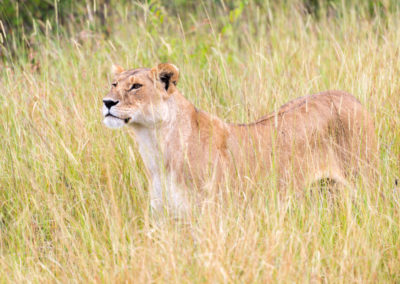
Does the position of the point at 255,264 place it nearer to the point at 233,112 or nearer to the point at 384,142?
the point at 384,142

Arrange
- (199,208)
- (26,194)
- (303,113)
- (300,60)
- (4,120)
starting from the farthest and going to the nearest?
(300,60) → (4,120) → (303,113) → (26,194) → (199,208)

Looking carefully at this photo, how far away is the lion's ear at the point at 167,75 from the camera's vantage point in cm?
414

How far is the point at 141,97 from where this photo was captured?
4094mm

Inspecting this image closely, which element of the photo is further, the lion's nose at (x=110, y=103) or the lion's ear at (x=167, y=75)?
the lion's ear at (x=167, y=75)

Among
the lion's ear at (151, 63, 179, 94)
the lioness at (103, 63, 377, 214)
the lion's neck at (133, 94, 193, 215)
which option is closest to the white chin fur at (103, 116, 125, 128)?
the lioness at (103, 63, 377, 214)

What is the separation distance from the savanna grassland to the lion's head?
282 millimetres

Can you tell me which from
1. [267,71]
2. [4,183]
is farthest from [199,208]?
[267,71]

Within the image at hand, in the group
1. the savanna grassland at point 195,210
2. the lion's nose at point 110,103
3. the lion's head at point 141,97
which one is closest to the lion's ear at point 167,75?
the lion's head at point 141,97

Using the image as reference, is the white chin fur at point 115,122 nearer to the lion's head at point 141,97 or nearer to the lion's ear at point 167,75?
the lion's head at point 141,97

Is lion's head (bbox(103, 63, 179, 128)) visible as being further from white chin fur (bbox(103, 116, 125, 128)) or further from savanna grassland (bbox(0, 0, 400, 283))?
savanna grassland (bbox(0, 0, 400, 283))

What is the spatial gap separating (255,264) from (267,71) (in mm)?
3222

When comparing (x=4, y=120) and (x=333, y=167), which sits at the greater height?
(x=4, y=120)

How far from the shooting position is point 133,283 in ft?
10.00

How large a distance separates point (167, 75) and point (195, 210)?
98 cm
